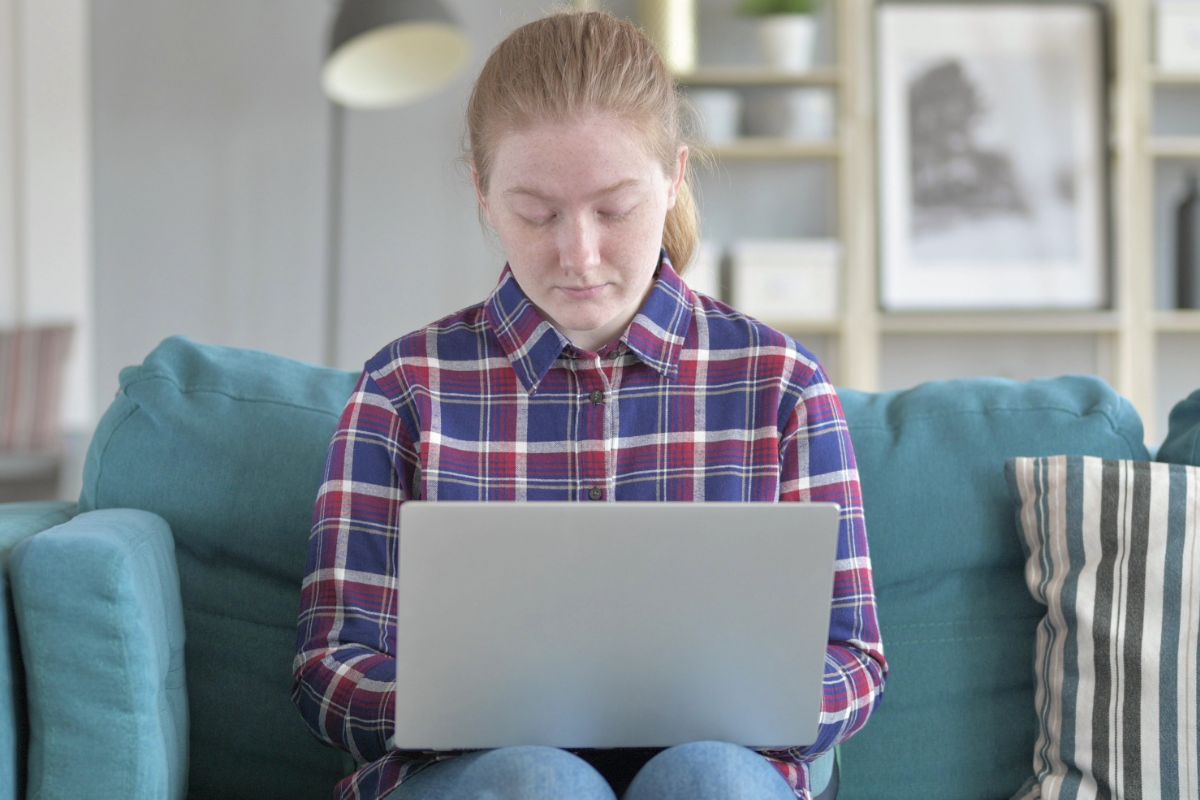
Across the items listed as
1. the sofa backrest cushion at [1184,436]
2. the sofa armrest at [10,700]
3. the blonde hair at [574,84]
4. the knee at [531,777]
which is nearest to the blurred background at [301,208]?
the sofa backrest cushion at [1184,436]

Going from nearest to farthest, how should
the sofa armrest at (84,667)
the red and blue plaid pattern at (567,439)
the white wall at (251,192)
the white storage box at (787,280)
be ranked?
1. the sofa armrest at (84,667)
2. the red and blue plaid pattern at (567,439)
3. the white storage box at (787,280)
4. the white wall at (251,192)

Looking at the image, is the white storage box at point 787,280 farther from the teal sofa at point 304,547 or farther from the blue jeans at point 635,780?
the blue jeans at point 635,780

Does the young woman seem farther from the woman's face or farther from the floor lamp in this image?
the floor lamp

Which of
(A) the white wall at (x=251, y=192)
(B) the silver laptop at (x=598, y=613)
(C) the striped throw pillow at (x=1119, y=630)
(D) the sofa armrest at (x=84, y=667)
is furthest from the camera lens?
(A) the white wall at (x=251, y=192)

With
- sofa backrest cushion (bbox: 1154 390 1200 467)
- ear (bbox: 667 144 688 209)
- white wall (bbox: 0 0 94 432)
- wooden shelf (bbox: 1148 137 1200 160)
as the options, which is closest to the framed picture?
wooden shelf (bbox: 1148 137 1200 160)

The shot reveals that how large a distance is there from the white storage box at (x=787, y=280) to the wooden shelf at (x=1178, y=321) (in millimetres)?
878

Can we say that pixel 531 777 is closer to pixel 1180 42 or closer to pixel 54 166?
pixel 1180 42

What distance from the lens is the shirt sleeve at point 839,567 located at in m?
1.25

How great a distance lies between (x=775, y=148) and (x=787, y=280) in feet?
1.16

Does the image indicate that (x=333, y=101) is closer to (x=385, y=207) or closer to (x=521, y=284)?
(x=385, y=207)

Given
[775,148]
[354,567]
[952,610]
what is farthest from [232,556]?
[775,148]

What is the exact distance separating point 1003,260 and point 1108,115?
0.49m

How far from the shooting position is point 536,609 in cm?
101

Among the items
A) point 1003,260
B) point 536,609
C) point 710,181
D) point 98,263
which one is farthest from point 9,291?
point 536,609
